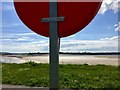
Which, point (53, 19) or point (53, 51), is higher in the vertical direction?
point (53, 19)

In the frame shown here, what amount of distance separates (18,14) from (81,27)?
32.3 inches

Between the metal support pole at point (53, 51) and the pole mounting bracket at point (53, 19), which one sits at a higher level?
the pole mounting bracket at point (53, 19)

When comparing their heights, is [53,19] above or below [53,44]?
above

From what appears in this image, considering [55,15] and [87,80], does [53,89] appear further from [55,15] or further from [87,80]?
[87,80]

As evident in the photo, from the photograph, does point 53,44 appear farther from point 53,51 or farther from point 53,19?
point 53,19

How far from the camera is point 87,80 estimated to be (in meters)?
7.04

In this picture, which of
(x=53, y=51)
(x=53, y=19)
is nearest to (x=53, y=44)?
(x=53, y=51)

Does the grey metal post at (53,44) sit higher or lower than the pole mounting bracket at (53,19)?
lower

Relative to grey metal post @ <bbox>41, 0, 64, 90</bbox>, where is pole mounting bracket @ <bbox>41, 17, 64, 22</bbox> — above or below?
above

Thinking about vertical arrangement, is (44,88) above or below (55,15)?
below

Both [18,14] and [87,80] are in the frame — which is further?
[87,80]

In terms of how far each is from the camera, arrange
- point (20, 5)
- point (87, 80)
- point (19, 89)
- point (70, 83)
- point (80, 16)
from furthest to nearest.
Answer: point (87, 80) → point (70, 83) → point (19, 89) → point (20, 5) → point (80, 16)

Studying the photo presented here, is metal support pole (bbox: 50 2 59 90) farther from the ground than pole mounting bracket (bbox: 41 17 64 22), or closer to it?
closer to it

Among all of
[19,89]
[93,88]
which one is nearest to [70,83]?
[93,88]
